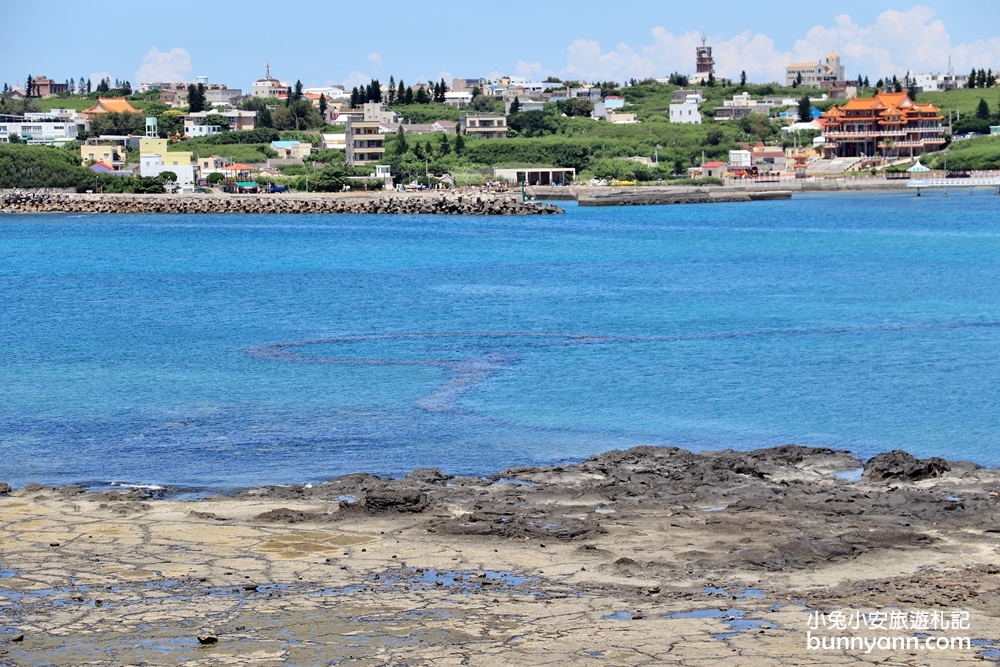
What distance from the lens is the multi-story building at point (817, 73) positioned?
17438 cm

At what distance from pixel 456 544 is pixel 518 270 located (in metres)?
32.1

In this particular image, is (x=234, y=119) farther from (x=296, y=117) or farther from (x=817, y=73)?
(x=817, y=73)

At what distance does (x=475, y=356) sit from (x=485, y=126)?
305 ft

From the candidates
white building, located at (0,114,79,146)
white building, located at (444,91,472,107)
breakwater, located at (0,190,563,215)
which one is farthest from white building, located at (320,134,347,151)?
white building, located at (444,91,472,107)

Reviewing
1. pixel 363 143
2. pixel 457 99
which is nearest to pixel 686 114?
pixel 457 99

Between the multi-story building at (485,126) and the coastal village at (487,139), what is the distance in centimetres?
9

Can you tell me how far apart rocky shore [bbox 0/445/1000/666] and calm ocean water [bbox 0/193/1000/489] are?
1974mm

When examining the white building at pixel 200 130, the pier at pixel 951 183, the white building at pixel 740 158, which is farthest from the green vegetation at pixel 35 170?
the pier at pixel 951 183

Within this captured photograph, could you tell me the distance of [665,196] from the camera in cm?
9188

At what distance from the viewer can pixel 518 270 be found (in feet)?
144

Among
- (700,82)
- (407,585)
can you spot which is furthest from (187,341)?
(700,82)

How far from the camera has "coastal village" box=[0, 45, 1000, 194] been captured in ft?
320

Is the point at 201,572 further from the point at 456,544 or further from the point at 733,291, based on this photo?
the point at 733,291

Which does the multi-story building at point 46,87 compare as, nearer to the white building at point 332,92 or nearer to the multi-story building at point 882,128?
the white building at point 332,92
